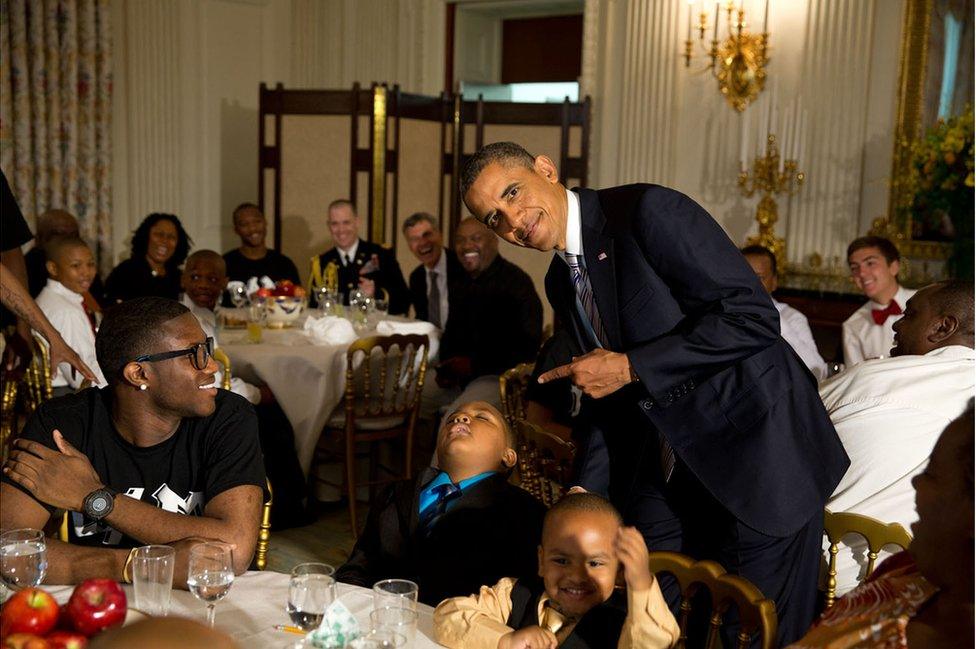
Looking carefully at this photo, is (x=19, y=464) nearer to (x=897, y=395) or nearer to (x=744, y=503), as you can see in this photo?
(x=744, y=503)

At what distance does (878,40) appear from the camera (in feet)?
21.3

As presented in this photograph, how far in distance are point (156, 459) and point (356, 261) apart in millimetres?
4160

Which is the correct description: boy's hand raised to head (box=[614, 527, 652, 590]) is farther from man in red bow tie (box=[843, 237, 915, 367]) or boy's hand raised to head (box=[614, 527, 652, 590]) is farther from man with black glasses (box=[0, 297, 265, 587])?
man in red bow tie (box=[843, 237, 915, 367])

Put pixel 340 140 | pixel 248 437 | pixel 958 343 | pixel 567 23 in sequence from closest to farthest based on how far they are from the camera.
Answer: pixel 248 437 → pixel 958 343 → pixel 340 140 → pixel 567 23

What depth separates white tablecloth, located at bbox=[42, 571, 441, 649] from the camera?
73.2 inches

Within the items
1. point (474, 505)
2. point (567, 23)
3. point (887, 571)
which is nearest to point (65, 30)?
point (567, 23)

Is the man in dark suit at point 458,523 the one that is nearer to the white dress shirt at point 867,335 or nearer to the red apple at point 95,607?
the red apple at point 95,607

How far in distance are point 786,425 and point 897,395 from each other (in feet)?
1.60

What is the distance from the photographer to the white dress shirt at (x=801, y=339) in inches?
171

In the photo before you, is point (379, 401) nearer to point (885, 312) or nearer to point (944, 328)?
point (885, 312)

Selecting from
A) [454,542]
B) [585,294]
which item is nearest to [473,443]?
[454,542]

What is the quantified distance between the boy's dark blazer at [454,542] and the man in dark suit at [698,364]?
347mm

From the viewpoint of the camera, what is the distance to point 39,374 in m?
4.25

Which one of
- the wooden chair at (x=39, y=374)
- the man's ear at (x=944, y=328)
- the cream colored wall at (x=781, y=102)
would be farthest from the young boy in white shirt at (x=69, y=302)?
the cream colored wall at (x=781, y=102)
